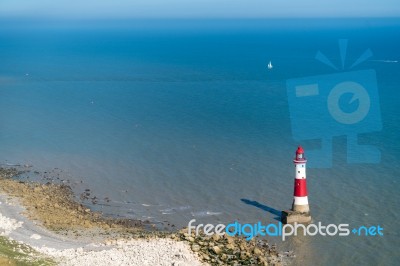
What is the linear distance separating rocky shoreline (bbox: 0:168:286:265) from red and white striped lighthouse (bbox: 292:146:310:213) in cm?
220

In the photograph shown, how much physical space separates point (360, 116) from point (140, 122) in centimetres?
1460

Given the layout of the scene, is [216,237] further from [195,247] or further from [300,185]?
[300,185]

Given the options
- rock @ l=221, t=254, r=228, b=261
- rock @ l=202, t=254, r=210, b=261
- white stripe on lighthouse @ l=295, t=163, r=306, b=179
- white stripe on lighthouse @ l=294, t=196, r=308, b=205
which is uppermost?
white stripe on lighthouse @ l=295, t=163, r=306, b=179

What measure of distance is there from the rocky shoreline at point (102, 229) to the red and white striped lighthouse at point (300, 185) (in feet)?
7.21

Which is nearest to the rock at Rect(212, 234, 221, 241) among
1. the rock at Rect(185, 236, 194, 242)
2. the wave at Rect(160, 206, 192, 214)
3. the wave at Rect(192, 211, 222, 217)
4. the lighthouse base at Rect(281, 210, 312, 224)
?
the rock at Rect(185, 236, 194, 242)

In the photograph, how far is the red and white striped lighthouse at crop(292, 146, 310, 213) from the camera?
21672 millimetres

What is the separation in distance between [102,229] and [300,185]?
22.5ft

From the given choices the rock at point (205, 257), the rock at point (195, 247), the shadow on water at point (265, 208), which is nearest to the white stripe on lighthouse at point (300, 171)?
the shadow on water at point (265, 208)

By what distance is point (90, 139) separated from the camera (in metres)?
37.0

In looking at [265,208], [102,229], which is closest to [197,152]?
[265,208]

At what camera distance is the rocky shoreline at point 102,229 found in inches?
717

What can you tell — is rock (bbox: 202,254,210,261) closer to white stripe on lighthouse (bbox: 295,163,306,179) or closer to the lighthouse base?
white stripe on lighthouse (bbox: 295,163,306,179)

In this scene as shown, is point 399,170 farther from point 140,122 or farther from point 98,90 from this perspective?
point 98,90

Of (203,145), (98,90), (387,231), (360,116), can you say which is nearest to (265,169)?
(203,145)
